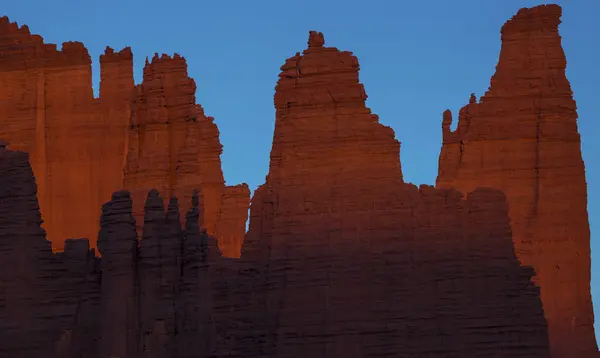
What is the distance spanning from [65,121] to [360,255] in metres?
17.6

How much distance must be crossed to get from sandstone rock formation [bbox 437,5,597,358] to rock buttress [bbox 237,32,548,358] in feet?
25.5

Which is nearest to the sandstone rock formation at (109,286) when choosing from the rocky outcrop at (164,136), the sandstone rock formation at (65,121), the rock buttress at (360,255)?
the rock buttress at (360,255)

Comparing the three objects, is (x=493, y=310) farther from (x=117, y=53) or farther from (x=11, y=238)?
(x=117, y=53)

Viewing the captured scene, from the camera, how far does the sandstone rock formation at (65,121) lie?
204 feet

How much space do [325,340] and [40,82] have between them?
19317 mm

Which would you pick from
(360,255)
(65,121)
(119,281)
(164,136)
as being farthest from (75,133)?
(360,255)

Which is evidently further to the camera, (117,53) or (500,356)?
(117,53)

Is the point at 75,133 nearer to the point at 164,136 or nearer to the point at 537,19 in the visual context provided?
the point at 164,136

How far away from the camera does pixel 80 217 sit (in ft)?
205

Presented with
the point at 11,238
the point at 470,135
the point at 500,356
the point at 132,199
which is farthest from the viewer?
the point at 470,135

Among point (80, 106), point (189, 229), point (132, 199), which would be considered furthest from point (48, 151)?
point (189, 229)

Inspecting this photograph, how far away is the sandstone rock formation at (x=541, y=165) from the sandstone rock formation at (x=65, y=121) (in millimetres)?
11604

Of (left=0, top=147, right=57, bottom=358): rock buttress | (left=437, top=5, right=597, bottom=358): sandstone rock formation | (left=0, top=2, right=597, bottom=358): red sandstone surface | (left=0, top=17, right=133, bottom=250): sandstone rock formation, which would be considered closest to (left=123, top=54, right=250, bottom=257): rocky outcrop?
(left=0, top=2, right=597, bottom=358): red sandstone surface

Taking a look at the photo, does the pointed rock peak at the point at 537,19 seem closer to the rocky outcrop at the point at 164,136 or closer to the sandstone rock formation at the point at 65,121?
the rocky outcrop at the point at 164,136
